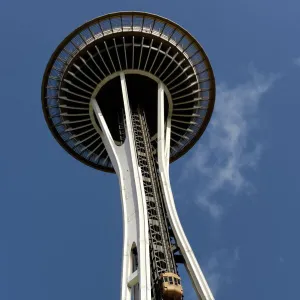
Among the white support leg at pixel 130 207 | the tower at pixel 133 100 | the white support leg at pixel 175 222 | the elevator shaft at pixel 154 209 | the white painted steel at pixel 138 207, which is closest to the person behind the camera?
the white support leg at pixel 130 207

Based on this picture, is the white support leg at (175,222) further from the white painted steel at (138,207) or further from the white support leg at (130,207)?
the white support leg at (130,207)

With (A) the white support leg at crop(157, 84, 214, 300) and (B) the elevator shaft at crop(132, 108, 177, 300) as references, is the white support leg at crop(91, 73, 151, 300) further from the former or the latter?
(A) the white support leg at crop(157, 84, 214, 300)

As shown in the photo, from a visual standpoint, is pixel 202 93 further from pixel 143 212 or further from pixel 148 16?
pixel 143 212

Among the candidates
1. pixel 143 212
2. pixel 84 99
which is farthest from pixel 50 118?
pixel 143 212

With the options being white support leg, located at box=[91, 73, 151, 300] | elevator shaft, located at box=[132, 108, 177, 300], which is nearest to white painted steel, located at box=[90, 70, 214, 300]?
white support leg, located at box=[91, 73, 151, 300]

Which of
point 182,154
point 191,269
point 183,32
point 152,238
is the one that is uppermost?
point 183,32

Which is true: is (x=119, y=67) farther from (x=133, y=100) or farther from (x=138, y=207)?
(x=138, y=207)

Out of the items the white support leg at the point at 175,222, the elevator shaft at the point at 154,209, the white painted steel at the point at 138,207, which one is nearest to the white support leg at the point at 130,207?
the white painted steel at the point at 138,207
